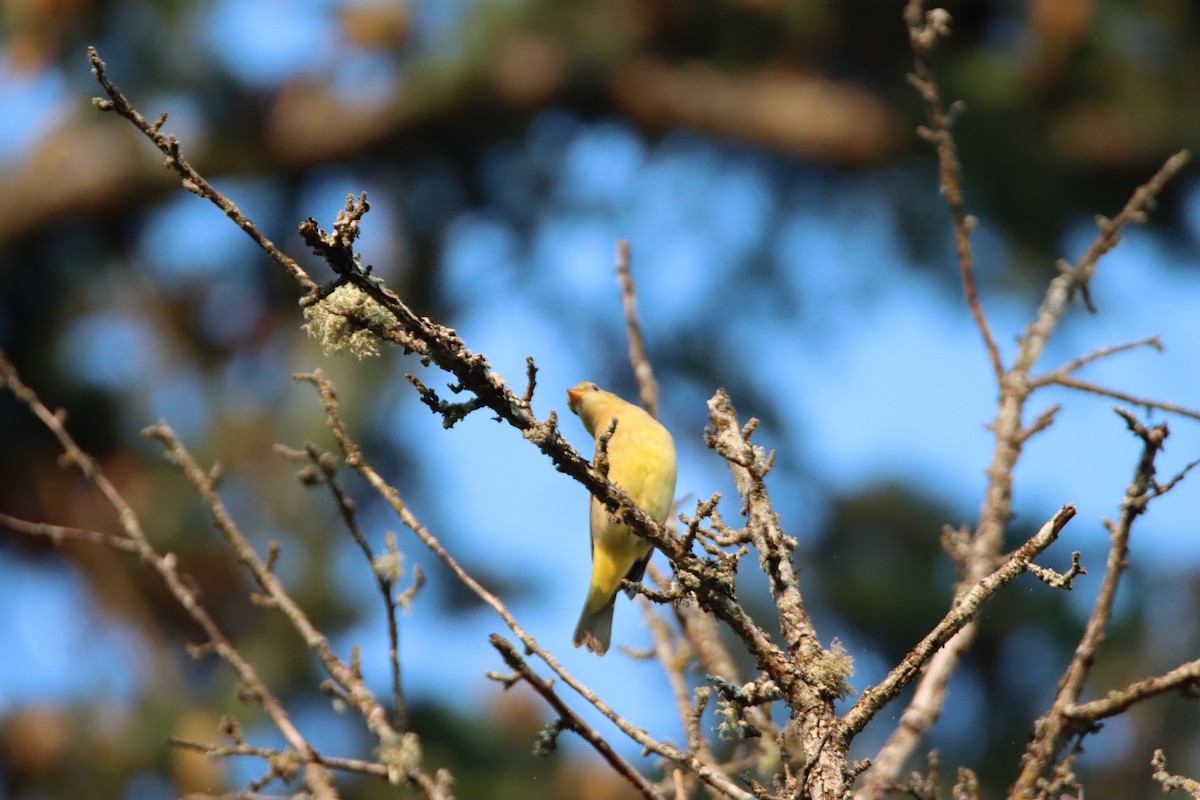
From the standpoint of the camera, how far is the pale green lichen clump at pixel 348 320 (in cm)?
216

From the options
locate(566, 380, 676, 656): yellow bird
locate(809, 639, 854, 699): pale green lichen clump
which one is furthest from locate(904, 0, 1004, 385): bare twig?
locate(809, 639, 854, 699): pale green lichen clump

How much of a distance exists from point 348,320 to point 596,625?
279 centimetres

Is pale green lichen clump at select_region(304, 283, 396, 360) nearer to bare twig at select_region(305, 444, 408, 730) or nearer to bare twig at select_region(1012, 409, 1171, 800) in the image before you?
bare twig at select_region(305, 444, 408, 730)

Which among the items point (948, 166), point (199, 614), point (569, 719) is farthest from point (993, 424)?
point (199, 614)

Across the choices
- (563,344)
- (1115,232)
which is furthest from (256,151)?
(1115,232)

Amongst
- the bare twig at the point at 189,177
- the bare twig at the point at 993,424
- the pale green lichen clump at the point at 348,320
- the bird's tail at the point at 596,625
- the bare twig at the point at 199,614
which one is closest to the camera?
the bare twig at the point at 189,177

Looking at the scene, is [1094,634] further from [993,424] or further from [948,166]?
[948,166]

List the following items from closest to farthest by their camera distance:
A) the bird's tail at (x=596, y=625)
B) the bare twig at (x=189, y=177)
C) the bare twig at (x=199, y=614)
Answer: the bare twig at (x=189, y=177), the bare twig at (x=199, y=614), the bird's tail at (x=596, y=625)

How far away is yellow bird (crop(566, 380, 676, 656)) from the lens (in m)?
4.41

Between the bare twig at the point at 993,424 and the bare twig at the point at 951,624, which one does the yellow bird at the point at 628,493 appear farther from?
the bare twig at the point at 951,624

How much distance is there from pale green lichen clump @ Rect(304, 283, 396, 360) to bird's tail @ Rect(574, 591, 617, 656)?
261cm

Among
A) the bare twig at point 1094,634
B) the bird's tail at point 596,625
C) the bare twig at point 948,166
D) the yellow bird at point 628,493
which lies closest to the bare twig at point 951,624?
the bare twig at point 1094,634

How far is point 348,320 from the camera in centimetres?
217

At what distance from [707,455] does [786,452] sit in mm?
2813
